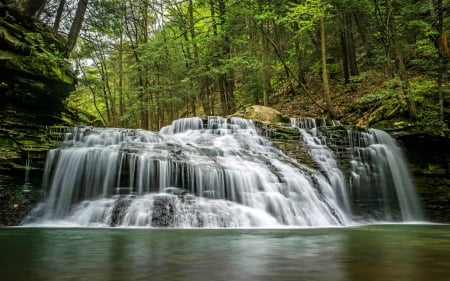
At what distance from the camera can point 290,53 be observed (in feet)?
63.0

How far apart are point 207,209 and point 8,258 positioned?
16.4 feet

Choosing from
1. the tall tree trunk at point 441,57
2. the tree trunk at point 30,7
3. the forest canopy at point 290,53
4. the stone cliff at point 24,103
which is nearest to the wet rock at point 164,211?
the stone cliff at point 24,103

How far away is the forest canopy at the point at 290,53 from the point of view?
12211 mm

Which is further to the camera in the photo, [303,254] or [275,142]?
[275,142]

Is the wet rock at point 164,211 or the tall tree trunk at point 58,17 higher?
the tall tree trunk at point 58,17

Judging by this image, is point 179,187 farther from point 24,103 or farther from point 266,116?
point 266,116

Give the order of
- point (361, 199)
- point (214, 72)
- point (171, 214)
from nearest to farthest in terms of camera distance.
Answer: point (171, 214) → point (361, 199) → point (214, 72)

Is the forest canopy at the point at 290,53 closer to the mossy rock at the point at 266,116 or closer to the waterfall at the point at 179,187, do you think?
the mossy rock at the point at 266,116

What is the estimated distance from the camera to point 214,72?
17453 millimetres

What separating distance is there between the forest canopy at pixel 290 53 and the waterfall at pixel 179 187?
10.0 ft

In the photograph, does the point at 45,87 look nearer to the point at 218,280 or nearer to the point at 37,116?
the point at 37,116

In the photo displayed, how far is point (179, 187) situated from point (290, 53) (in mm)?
12493

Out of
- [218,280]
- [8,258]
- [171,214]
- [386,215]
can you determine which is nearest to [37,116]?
[171,214]

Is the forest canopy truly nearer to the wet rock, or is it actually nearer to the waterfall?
the waterfall
